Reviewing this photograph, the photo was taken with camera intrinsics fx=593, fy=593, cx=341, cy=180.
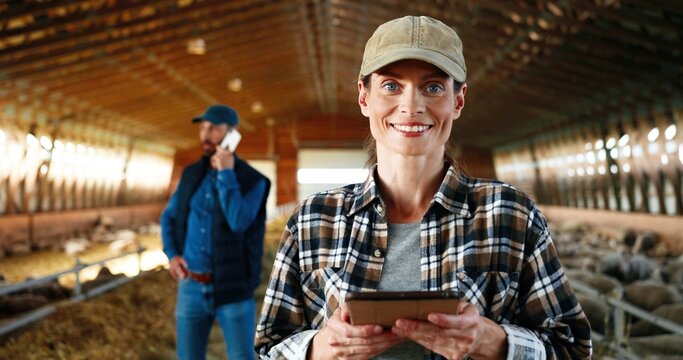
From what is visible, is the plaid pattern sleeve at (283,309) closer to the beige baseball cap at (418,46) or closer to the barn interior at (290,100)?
the beige baseball cap at (418,46)

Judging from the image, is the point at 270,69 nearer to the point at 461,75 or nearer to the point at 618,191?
the point at 618,191

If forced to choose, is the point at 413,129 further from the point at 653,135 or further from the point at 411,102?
the point at 653,135

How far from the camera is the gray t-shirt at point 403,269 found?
1509 mm

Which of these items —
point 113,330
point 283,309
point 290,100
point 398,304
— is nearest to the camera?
point 398,304

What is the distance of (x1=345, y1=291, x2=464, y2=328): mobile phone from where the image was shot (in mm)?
1250

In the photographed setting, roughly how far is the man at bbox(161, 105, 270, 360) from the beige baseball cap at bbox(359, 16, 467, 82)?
216 centimetres

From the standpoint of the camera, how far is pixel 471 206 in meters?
1.61

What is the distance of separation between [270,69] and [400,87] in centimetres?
1766

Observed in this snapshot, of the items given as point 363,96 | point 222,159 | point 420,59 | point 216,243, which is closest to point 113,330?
point 216,243

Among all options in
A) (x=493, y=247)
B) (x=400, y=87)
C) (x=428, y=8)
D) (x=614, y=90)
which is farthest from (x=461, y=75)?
(x=614, y=90)

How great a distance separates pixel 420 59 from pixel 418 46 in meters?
0.03

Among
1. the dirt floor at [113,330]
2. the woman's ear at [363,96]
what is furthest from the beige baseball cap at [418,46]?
the dirt floor at [113,330]

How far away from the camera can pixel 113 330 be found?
5.83 metres

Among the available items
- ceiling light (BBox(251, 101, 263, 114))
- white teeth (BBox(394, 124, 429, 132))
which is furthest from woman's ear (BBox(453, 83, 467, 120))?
ceiling light (BBox(251, 101, 263, 114))
